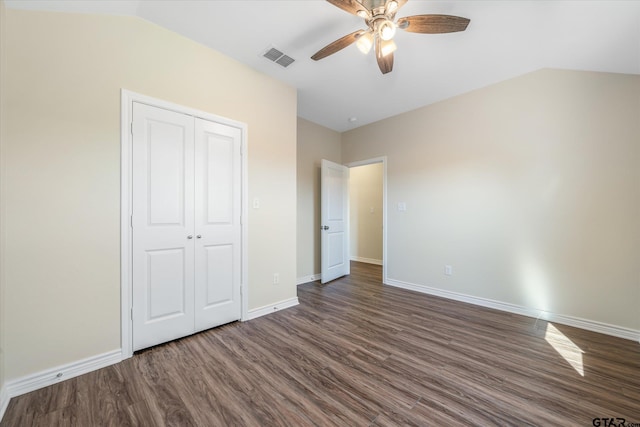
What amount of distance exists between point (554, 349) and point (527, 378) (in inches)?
26.0

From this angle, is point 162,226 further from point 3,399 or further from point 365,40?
point 365,40

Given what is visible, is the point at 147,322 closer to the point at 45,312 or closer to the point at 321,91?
the point at 45,312

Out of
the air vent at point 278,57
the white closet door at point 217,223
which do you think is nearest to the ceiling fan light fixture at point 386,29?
the air vent at point 278,57

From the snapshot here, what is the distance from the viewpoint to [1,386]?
1436 millimetres

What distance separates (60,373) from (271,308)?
1696mm

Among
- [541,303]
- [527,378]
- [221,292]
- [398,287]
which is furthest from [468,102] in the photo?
[221,292]

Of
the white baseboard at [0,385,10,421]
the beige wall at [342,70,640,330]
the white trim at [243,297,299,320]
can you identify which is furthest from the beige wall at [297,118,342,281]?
the white baseboard at [0,385,10,421]

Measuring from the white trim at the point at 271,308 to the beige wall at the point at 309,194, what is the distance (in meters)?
0.99

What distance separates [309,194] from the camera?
13.9 ft

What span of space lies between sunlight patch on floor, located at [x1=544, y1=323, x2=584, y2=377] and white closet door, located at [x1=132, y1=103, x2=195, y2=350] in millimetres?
3214

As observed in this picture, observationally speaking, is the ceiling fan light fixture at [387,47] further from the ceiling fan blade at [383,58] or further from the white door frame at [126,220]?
the white door frame at [126,220]

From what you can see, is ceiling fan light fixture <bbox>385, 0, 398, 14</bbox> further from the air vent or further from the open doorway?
the open doorway

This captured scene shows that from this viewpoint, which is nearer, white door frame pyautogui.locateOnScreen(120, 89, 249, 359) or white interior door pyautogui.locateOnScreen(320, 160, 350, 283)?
white door frame pyautogui.locateOnScreen(120, 89, 249, 359)

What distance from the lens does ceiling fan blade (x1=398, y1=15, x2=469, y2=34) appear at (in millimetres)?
1629
